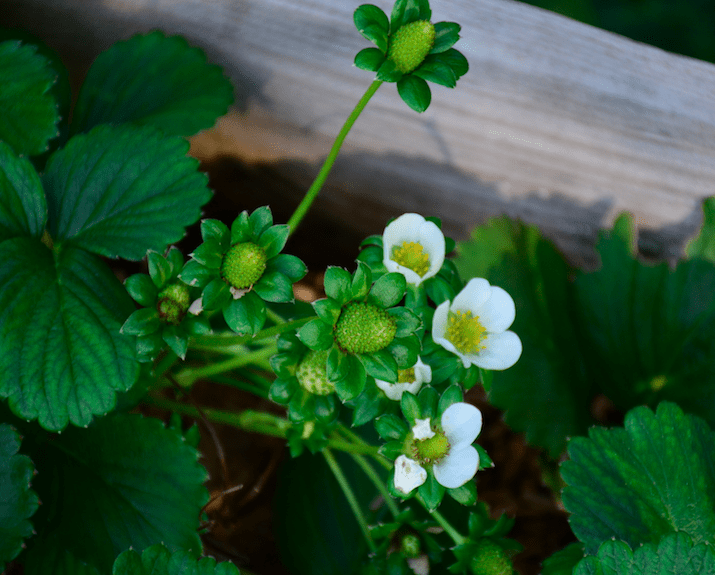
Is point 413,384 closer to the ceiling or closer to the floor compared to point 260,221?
closer to the floor

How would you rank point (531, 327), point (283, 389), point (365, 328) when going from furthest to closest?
point (531, 327)
point (283, 389)
point (365, 328)

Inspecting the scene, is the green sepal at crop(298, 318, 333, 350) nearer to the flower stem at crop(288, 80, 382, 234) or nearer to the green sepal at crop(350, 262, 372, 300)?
the green sepal at crop(350, 262, 372, 300)

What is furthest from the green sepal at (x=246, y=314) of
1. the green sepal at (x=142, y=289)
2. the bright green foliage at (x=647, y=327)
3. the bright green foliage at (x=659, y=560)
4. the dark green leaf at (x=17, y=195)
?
the bright green foliage at (x=647, y=327)

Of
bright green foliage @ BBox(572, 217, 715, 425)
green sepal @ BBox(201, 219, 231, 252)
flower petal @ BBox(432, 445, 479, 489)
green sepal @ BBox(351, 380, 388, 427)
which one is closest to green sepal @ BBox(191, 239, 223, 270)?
green sepal @ BBox(201, 219, 231, 252)

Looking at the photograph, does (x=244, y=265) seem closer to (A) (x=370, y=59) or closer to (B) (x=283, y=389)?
(B) (x=283, y=389)

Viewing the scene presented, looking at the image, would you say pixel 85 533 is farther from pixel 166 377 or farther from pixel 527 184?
pixel 527 184

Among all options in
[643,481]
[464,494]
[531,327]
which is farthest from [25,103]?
[643,481]

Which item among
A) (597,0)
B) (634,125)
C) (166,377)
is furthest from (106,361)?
(597,0)

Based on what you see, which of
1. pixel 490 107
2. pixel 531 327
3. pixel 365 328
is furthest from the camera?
pixel 531 327
